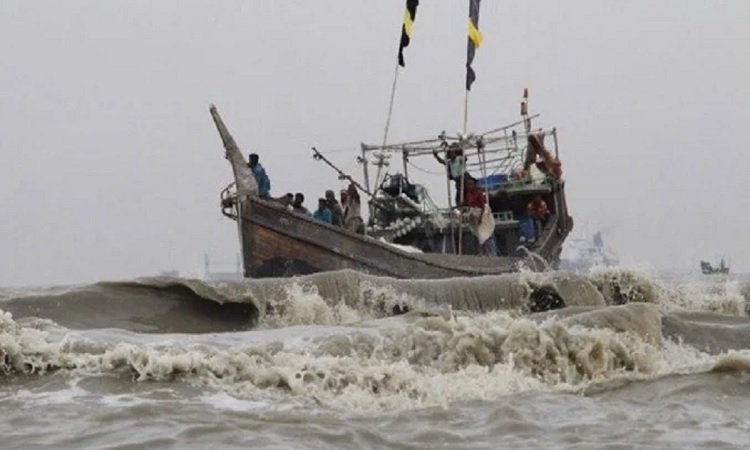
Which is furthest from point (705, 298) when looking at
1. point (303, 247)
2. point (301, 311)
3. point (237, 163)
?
point (237, 163)

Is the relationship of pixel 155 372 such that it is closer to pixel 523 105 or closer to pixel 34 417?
pixel 34 417

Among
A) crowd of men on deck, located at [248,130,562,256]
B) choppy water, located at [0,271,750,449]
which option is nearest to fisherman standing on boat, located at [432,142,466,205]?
crowd of men on deck, located at [248,130,562,256]

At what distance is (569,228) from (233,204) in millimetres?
7687

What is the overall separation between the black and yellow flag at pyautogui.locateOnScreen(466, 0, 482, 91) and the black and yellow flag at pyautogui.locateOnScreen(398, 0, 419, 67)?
116cm

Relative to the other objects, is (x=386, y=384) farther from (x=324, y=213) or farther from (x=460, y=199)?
(x=460, y=199)

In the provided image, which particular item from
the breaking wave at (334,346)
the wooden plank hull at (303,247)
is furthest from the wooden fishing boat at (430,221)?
the breaking wave at (334,346)

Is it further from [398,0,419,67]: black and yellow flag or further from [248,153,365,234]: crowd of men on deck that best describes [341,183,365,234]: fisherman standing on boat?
[398,0,419,67]: black and yellow flag

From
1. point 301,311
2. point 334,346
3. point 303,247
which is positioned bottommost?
point 334,346

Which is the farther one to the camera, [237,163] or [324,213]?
[324,213]

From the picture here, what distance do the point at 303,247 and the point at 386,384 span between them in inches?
388

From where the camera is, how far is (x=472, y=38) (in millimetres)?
19312

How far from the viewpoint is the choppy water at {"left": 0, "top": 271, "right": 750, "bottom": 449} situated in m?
5.61

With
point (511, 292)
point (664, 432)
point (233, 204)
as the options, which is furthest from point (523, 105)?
point (664, 432)

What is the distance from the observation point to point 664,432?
574 cm
